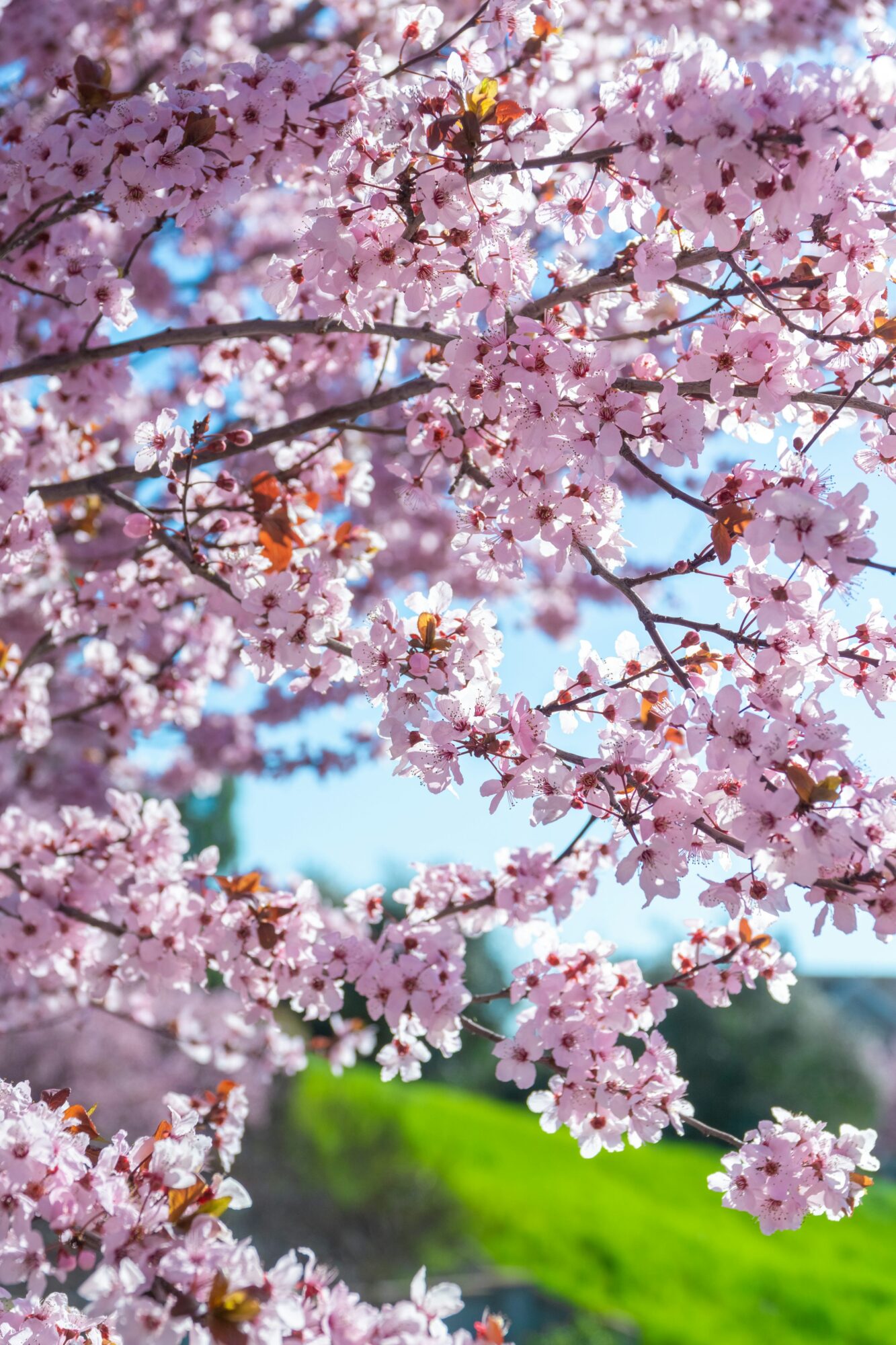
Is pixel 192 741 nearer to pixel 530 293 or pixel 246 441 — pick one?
pixel 246 441

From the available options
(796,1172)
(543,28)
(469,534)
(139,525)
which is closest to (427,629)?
(469,534)

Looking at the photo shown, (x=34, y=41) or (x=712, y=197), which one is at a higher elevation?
(x=34, y=41)

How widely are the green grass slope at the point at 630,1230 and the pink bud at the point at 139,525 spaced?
1006cm

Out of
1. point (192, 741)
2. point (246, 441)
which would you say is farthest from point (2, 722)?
point (192, 741)

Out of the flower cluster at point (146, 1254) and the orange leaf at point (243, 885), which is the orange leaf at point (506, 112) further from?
the flower cluster at point (146, 1254)

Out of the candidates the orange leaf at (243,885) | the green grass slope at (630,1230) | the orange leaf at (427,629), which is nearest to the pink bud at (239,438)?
the orange leaf at (427,629)

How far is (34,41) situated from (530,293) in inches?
179

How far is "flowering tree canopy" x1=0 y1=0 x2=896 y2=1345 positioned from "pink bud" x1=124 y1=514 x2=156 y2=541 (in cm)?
3

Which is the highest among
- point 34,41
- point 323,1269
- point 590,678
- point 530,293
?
point 34,41

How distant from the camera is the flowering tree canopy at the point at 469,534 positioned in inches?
70.7

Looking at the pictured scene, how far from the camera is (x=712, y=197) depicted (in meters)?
1.89

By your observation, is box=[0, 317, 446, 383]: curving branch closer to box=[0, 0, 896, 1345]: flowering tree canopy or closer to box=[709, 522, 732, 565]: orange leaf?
box=[0, 0, 896, 1345]: flowering tree canopy

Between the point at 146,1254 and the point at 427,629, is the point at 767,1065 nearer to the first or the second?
the point at 427,629

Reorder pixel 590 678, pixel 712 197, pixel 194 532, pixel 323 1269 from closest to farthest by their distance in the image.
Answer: pixel 712 197
pixel 323 1269
pixel 590 678
pixel 194 532
